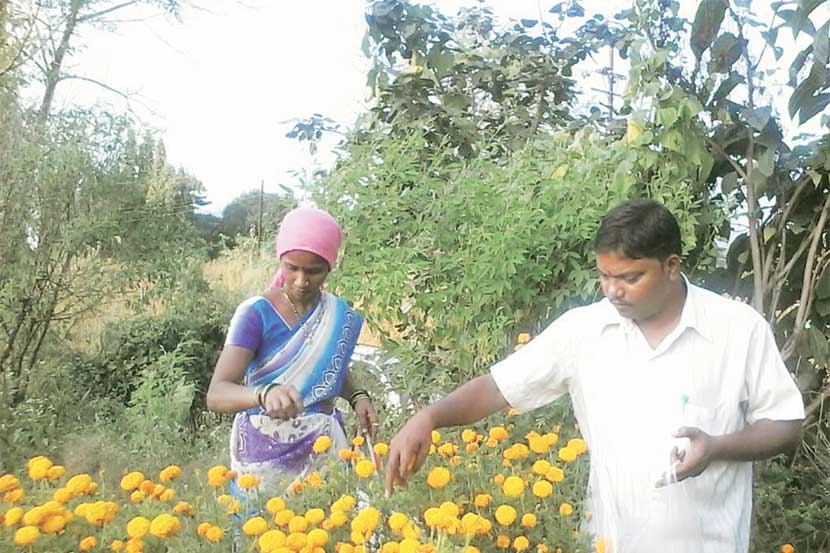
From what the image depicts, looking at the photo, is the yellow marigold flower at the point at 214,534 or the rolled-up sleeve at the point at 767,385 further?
the rolled-up sleeve at the point at 767,385

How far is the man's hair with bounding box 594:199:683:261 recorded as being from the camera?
1.57 meters

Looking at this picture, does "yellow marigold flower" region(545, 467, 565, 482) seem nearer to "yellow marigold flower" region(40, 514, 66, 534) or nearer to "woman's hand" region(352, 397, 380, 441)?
"woman's hand" region(352, 397, 380, 441)

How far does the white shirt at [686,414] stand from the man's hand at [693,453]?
129 millimetres

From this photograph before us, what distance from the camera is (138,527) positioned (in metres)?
1.21

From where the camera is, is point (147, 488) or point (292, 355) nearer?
point (147, 488)

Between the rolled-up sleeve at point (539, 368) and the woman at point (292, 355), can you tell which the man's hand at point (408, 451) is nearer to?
the rolled-up sleeve at point (539, 368)

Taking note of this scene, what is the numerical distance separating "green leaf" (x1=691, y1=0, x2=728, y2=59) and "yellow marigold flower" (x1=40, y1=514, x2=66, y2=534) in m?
2.45

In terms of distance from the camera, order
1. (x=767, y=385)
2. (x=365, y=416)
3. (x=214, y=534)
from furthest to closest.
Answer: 1. (x=365, y=416)
2. (x=767, y=385)
3. (x=214, y=534)

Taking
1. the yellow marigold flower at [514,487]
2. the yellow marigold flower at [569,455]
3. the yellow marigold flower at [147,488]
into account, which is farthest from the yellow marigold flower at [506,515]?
the yellow marigold flower at [147,488]

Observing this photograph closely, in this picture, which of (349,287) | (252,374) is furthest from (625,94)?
(252,374)

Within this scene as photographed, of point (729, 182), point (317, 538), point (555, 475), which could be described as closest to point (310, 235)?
point (555, 475)

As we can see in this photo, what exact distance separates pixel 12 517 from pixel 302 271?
3.05ft

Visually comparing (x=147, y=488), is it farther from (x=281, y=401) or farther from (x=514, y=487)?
(x=514, y=487)

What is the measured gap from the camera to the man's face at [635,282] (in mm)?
1581
